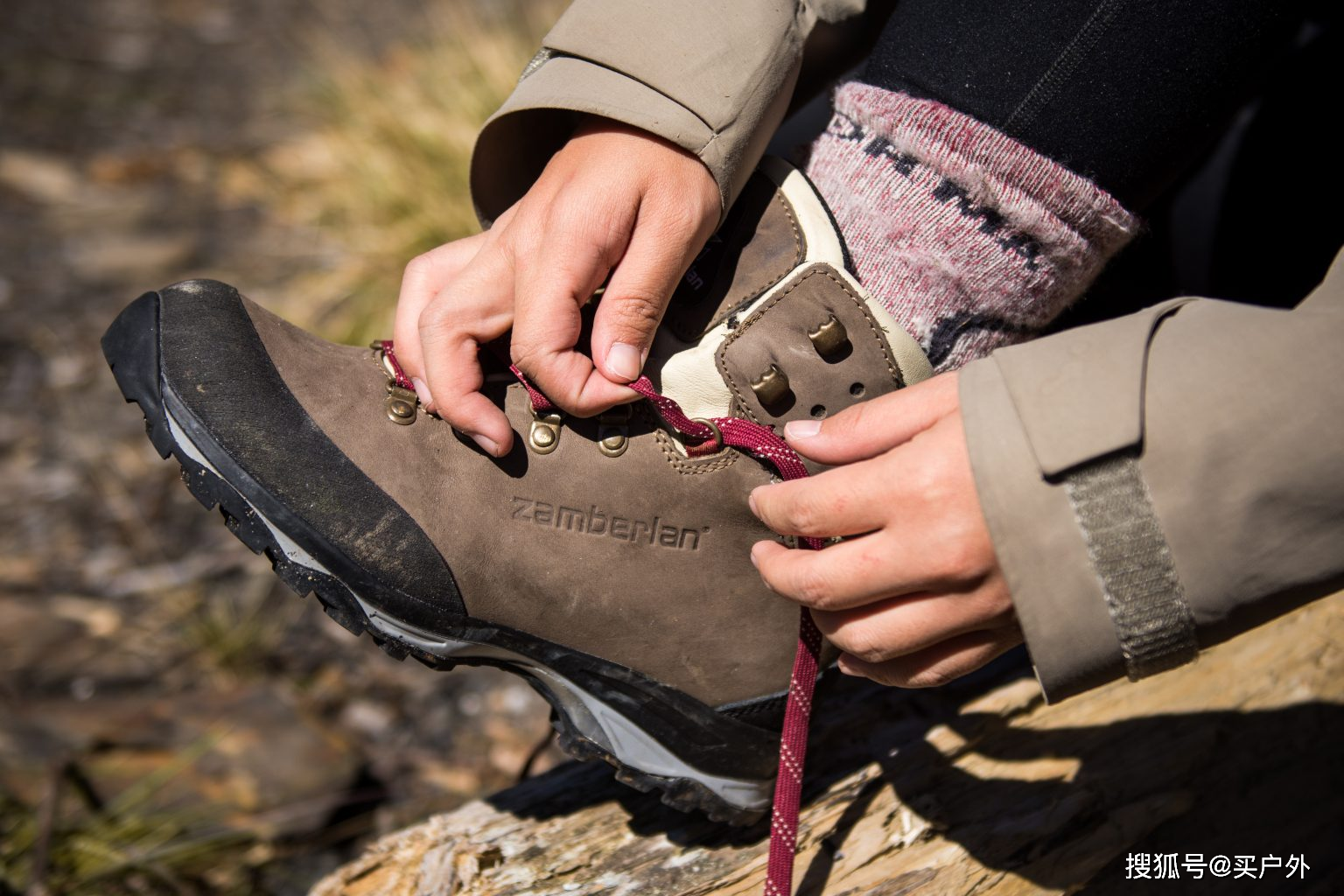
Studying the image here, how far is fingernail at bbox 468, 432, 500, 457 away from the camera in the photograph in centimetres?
112

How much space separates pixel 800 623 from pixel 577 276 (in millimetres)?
490

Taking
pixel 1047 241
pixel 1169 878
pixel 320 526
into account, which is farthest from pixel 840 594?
pixel 1169 878

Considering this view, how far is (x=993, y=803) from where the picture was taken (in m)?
1.29

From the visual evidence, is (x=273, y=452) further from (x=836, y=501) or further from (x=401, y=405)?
(x=836, y=501)

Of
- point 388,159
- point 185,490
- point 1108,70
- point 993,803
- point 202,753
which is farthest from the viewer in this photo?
point 388,159

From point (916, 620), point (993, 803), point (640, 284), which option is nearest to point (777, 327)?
point (640, 284)

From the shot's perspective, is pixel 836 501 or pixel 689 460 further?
pixel 689 460

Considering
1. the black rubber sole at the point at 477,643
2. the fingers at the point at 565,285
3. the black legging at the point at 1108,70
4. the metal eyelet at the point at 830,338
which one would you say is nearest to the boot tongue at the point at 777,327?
the metal eyelet at the point at 830,338

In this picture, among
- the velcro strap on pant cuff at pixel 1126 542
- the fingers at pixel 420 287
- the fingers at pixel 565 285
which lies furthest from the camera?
the fingers at pixel 420 287

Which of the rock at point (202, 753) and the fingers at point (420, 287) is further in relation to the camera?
the rock at point (202, 753)

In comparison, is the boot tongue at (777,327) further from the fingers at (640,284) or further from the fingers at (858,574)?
the fingers at (858,574)

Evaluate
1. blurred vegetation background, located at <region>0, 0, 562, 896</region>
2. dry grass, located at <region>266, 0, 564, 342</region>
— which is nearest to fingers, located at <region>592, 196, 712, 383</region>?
blurred vegetation background, located at <region>0, 0, 562, 896</region>

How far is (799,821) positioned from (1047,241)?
2.67 feet

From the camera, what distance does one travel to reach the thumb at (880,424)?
2.99 ft
